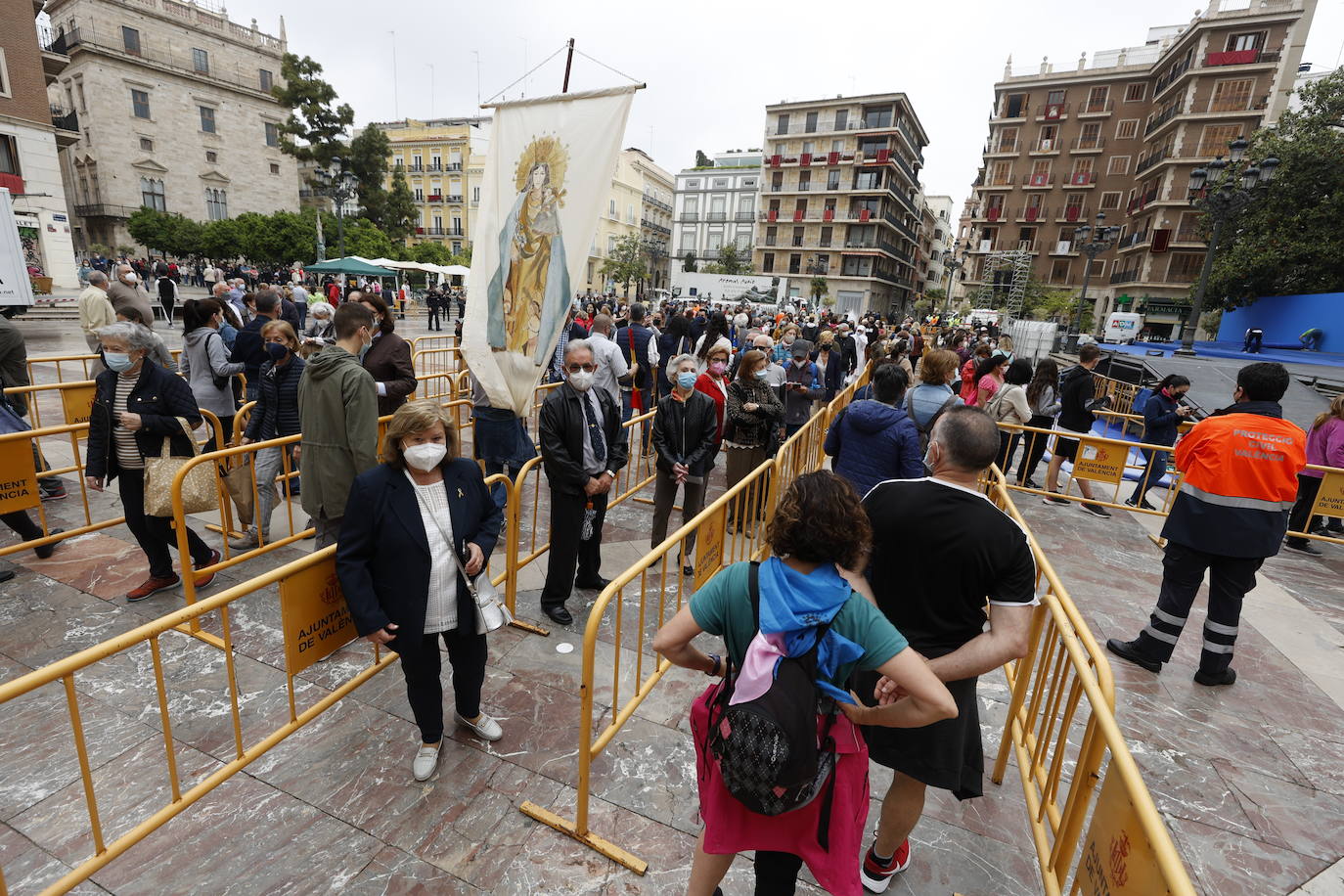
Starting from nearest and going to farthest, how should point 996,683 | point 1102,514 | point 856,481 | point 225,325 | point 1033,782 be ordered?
point 1033,782 < point 996,683 < point 856,481 < point 225,325 < point 1102,514

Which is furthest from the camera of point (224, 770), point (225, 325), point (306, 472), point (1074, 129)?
point (1074, 129)

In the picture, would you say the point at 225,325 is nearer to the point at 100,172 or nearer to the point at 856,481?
the point at 856,481

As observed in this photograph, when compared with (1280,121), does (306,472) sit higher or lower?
lower

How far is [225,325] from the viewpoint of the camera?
23.0 feet

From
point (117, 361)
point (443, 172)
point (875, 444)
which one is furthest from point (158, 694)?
point (443, 172)

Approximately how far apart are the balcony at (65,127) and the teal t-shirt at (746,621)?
34815 millimetres

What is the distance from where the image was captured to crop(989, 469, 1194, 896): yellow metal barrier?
1.35m

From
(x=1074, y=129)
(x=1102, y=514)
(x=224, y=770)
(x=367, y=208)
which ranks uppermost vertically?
(x=1074, y=129)

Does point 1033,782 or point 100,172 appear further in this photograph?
point 100,172

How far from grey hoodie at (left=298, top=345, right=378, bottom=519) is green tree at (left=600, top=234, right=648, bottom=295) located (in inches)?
2276

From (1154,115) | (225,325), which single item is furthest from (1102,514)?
(1154,115)

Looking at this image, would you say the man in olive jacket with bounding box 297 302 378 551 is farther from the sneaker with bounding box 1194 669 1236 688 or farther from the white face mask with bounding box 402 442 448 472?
the sneaker with bounding box 1194 669 1236 688

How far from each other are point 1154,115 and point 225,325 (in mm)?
63562

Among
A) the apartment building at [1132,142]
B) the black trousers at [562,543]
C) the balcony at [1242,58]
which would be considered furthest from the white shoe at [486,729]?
the balcony at [1242,58]
